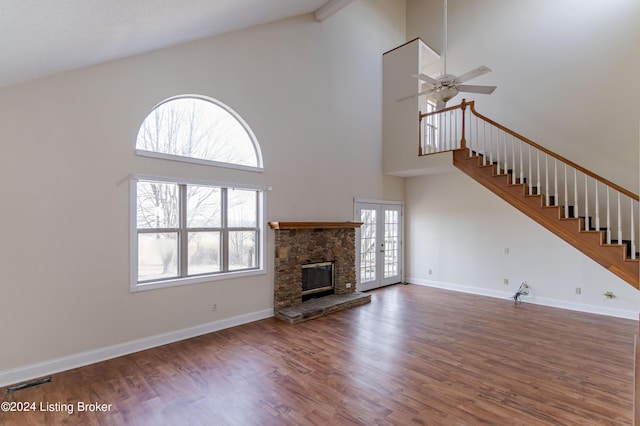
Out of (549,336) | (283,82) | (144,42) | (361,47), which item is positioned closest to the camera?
(144,42)

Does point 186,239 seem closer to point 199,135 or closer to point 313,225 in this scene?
point 199,135

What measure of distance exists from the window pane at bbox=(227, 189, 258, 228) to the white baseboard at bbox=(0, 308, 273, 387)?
1.44 meters

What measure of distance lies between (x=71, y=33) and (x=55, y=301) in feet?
8.78

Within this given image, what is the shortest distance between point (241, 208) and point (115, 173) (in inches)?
69.3

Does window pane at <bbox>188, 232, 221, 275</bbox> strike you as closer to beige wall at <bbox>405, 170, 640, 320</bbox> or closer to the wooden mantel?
the wooden mantel

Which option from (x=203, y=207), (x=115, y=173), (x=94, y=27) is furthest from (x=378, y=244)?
(x=94, y=27)

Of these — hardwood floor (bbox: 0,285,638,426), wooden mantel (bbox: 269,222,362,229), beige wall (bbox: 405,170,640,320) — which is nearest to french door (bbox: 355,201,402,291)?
beige wall (bbox: 405,170,640,320)

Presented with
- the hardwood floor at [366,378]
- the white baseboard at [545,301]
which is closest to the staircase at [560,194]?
the white baseboard at [545,301]

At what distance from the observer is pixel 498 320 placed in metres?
5.03

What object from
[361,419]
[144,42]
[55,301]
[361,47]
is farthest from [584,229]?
[55,301]

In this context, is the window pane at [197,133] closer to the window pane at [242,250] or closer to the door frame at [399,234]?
the window pane at [242,250]

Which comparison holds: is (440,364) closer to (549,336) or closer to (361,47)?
(549,336)

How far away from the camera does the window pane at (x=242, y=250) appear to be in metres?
4.81

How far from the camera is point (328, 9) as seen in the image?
5.61m
